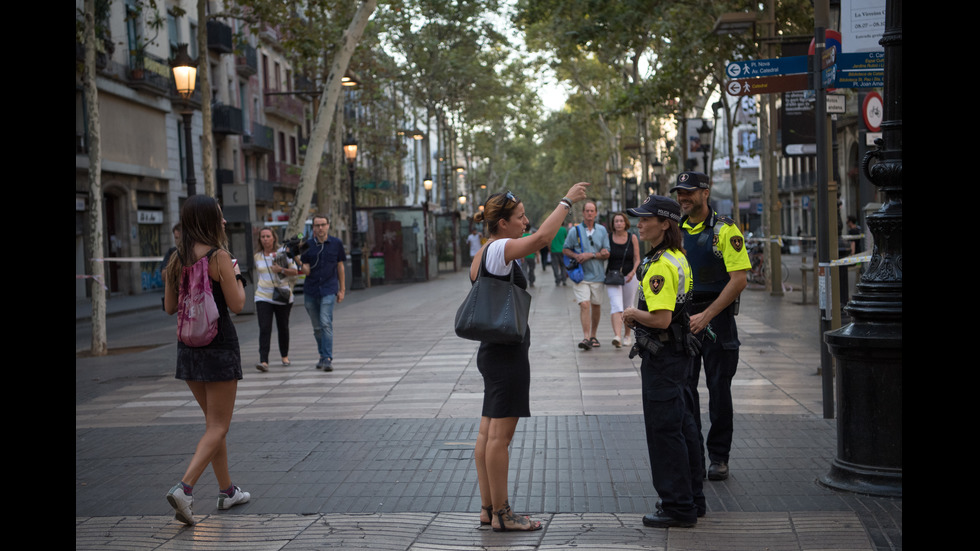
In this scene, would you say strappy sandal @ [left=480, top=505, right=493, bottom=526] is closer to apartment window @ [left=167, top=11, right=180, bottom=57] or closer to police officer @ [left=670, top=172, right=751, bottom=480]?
police officer @ [left=670, top=172, right=751, bottom=480]

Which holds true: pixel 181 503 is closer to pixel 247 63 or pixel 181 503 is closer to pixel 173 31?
pixel 173 31

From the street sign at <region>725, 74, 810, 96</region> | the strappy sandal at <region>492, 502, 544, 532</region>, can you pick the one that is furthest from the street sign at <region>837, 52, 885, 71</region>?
the strappy sandal at <region>492, 502, 544, 532</region>

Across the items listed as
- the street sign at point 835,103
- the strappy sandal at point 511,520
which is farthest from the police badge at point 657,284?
the street sign at point 835,103

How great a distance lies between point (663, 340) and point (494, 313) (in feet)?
2.81

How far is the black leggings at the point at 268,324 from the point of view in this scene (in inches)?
476

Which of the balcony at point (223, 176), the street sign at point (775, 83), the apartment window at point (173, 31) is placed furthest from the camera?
the balcony at point (223, 176)

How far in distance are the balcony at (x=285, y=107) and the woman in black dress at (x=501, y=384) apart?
4875 centimetres

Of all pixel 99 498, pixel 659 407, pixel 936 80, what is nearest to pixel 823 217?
pixel 659 407

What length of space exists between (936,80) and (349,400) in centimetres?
672

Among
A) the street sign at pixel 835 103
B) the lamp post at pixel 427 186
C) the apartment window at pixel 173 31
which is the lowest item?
the street sign at pixel 835 103

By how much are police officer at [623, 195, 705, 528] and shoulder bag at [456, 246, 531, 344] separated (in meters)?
0.55

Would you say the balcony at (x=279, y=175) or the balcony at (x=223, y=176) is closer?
the balcony at (x=223, y=176)

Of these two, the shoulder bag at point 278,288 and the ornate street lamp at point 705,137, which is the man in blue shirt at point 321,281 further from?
the ornate street lamp at point 705,137

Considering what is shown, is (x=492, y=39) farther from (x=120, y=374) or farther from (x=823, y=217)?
(x=823, y=217)
